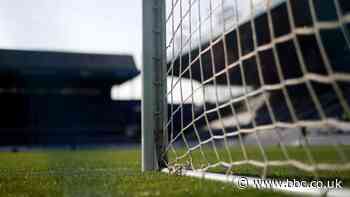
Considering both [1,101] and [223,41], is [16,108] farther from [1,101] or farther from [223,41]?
[223,41]

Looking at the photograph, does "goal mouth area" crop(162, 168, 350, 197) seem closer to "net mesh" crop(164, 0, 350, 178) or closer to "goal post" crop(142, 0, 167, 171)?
"net mesh" crop(164, 0, 350, 178)

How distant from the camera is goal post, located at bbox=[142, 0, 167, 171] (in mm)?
2572

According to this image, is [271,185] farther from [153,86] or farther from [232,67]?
[153,86]

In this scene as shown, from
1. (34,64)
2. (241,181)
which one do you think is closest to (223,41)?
(241,181)

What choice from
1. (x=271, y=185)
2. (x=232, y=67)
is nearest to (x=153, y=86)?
(x=232, y=67)

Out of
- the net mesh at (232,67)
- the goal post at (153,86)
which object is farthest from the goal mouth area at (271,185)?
the goal post at (153,86)

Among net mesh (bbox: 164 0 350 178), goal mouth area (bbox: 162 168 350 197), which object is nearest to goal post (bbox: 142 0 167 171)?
net mesh (bbox: 164 0 350 178)

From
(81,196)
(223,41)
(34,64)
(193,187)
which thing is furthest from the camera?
(34,64)

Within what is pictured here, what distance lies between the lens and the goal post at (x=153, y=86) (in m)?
2.57

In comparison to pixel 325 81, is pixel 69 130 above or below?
above

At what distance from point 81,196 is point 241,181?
651mm

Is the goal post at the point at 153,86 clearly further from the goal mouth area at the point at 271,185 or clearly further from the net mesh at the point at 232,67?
the goal mouth area at the point at 271,185

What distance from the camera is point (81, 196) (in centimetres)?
155

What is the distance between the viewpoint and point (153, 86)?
8.66 feet
